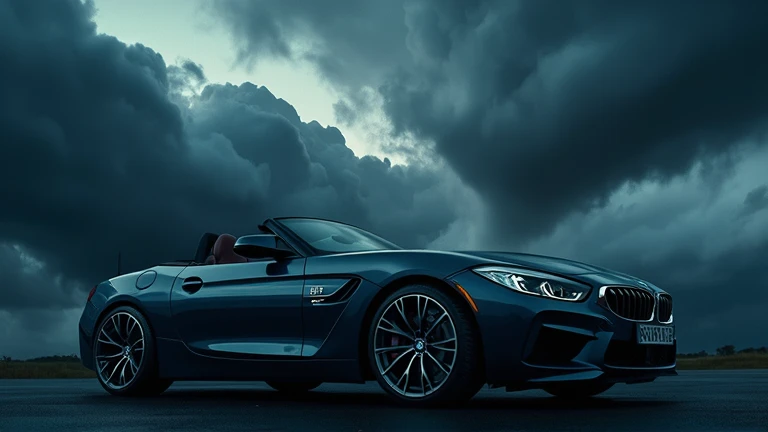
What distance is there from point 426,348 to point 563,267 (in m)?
1.12

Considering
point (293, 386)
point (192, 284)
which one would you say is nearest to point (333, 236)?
point (192, 284)

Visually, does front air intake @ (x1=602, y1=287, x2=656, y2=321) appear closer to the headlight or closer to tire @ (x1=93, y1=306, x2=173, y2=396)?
the headlight

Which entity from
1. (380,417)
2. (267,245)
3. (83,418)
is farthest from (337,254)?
(83,418)

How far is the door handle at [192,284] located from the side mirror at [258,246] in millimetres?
832

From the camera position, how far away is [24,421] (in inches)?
208

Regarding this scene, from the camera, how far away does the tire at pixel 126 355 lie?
7539 mm

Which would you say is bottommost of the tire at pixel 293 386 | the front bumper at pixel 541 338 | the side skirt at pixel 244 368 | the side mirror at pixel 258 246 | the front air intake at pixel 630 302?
the tire at pixel 293 386

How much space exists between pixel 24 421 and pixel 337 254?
239cm

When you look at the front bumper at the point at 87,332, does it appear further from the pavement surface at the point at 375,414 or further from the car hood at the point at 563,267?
the car hood at the point at 563,267

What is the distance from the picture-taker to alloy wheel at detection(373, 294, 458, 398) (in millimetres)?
5688

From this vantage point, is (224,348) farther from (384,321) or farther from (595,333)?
(595,333)

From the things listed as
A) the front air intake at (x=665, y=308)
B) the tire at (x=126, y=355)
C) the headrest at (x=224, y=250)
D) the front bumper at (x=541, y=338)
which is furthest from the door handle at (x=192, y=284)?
the front air intake at (x=665, y=308)

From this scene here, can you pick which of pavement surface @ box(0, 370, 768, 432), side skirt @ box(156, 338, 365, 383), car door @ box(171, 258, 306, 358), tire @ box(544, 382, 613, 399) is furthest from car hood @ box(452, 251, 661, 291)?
car door @ box(171, 258, 306, 358)

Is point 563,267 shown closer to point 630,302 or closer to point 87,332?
point 630,302
